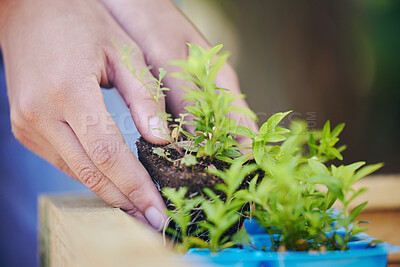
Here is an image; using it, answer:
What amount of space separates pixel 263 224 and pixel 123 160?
28 cm

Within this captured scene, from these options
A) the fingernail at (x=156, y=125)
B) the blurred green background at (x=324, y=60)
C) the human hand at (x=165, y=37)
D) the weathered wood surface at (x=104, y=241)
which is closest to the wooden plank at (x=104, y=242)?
the weathered wood surface at (x=104, y=241)

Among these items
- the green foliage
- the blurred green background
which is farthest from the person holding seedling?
the blurred green background

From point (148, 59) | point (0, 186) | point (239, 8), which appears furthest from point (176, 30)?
point (239, 8)

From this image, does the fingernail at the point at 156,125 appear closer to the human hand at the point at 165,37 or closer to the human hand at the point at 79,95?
the human hand at the point at 79,95

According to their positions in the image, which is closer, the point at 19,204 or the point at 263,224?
the point at 263,224

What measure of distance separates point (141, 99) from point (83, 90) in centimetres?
12

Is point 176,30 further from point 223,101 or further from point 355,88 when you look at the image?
point 355,88

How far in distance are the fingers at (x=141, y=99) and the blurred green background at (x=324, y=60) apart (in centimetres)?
170

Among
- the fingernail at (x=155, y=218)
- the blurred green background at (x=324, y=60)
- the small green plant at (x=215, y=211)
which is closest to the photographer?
the small green plant at (x=215, y=211)

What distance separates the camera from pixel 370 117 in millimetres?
2648

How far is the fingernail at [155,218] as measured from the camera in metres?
0.62

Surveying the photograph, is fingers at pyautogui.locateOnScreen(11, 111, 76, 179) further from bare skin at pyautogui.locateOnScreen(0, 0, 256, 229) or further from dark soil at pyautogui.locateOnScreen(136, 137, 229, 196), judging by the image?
dark soil at pyautogui.locateOnScreen(136, 137, 229, 196)

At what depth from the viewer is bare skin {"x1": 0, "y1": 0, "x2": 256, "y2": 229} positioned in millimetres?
646

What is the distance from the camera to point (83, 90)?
0.67 m
